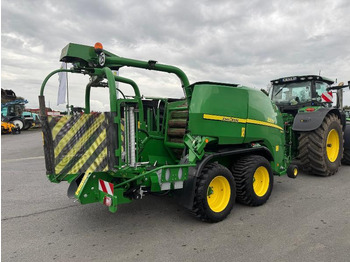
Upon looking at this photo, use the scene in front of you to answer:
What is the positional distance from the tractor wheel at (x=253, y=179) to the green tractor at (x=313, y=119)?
1.85m

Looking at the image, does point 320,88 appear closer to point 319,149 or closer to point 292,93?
point 292,93

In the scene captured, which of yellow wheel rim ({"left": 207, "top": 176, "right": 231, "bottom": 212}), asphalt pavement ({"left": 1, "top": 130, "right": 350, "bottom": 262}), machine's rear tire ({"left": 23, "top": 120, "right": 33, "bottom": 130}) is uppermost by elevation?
machine's rear tire ({"left": 23, "top": 120, "right": 33, "bottom": 130})

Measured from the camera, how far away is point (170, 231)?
10.7ft

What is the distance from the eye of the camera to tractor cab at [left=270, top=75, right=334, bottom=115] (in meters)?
6.21

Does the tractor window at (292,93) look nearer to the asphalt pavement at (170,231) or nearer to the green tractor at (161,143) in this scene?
the asphalt pavement at (170,231)

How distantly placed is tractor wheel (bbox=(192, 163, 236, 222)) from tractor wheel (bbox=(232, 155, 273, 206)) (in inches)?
11.0

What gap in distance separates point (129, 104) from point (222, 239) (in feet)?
6.30

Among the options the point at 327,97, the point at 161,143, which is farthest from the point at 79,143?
the point at 327,97

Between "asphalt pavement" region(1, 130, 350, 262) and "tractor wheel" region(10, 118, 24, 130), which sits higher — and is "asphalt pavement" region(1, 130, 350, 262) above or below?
below

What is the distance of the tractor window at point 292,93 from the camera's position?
6324 mm

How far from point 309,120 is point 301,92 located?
117 cm

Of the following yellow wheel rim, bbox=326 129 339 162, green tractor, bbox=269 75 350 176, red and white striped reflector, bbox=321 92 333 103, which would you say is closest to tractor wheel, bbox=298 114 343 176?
green tractor, bbox=269 75 350 176

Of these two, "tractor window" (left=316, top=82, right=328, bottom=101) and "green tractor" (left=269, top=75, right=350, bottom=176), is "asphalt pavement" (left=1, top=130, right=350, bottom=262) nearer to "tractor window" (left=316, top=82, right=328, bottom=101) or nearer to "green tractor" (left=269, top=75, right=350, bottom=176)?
"green tractor" (left=269, top=75, right=350, bottom=176)

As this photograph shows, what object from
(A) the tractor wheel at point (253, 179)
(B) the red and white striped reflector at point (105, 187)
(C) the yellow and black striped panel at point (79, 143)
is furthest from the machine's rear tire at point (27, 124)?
(A) the tractor wheel at point (253, 179)
